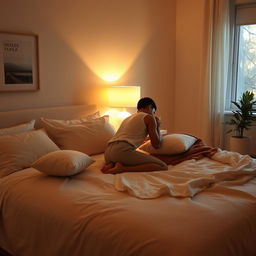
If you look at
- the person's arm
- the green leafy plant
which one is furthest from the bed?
the green leafy plant

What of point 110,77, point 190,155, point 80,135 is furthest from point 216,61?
point 80,135

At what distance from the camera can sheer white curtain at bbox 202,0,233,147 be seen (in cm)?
474

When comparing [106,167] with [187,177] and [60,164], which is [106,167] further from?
[187,177]

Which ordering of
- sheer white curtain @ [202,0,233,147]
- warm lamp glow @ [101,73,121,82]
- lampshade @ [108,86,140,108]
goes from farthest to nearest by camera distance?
sheer white curtain @ [202,0,233,147]
warm lamp glow @ [101,73,121,82]
lampshade @ [108,86,140,108]

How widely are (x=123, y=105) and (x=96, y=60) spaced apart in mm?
613

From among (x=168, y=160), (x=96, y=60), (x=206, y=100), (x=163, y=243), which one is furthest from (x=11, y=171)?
(x=206, y=100)

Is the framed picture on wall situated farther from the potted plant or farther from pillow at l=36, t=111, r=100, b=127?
the potted plant

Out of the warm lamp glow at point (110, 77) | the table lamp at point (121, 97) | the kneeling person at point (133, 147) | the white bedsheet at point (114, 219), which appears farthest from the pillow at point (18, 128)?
the warm lamp glow at point (110, 77)

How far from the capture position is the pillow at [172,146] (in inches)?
119

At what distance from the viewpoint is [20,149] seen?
2725 millimetres

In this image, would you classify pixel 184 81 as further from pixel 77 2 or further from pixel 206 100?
pixel 77 2

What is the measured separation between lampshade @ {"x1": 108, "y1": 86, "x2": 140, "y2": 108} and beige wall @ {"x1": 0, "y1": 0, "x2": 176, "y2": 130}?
22 cm

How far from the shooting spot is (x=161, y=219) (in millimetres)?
1826

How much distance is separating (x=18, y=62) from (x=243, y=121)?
2880 millimetres
